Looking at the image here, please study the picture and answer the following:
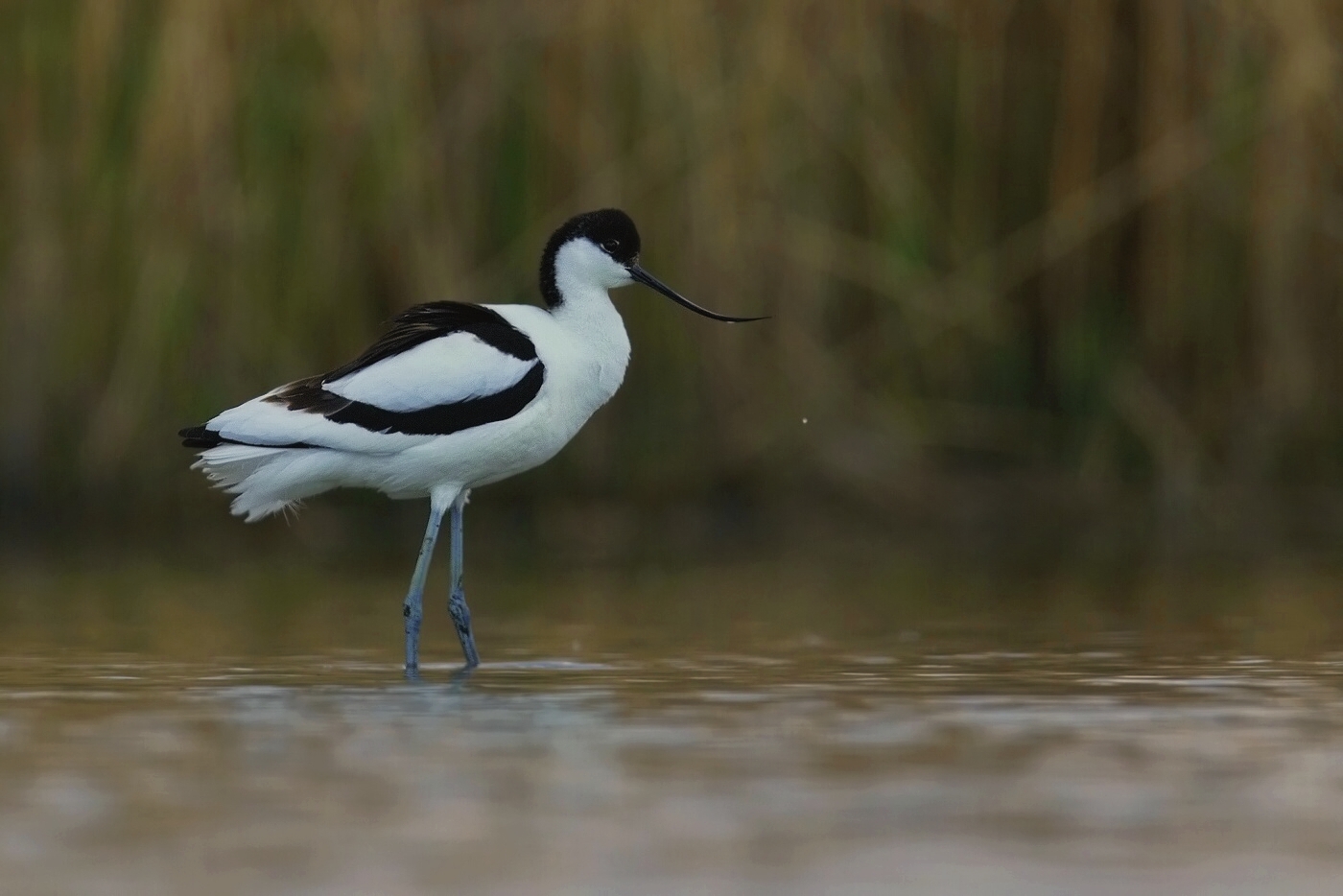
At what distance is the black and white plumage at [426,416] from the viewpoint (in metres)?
7.69

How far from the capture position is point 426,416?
25.4 ft

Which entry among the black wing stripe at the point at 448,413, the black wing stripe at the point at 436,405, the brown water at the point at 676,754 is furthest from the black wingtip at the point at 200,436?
the brown water at the point at 676,754

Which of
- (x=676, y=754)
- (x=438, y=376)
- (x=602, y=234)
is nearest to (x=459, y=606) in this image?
(x=438, y=376)

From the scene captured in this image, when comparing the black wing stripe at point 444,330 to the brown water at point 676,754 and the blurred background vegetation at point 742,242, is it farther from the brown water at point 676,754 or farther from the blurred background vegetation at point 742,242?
the blurred background vegetation at point 742,242

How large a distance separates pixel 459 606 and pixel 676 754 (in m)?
2.46

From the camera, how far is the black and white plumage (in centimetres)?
769

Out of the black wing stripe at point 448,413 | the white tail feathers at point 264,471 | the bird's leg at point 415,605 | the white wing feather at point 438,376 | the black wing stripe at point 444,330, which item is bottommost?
the bird's leg at point 415,605

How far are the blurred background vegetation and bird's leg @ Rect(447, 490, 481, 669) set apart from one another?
94.3 inches

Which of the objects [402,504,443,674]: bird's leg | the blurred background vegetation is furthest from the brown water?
the blurred background vegetation

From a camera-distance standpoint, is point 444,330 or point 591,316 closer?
point 444,330

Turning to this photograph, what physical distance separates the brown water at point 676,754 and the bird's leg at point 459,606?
12 cm

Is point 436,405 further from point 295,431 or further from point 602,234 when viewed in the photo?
point 602,234

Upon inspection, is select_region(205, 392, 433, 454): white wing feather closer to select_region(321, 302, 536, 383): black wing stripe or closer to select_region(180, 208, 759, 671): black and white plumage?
select_region(180, 208, 759, 671): black and white plumage

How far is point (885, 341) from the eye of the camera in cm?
1112
